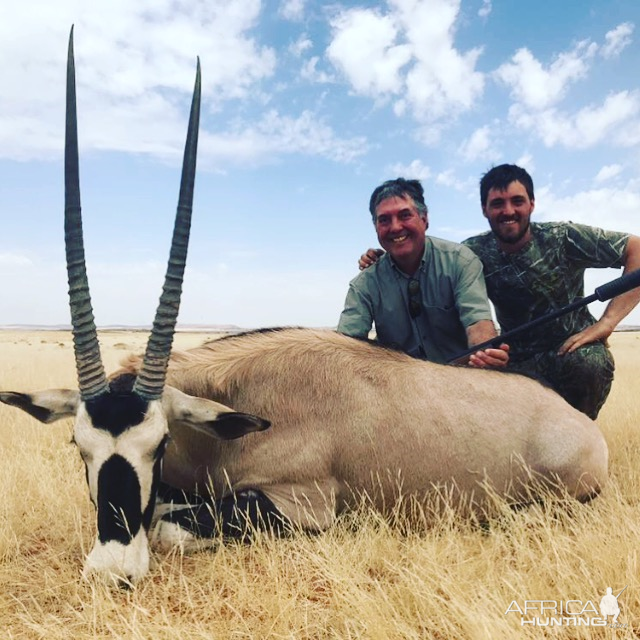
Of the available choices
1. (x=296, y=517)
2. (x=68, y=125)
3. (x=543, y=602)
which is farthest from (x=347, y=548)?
(x=68, y=125)

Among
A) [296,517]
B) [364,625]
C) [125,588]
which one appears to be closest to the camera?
[364,625]

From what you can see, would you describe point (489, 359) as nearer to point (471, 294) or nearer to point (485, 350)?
point (485, 350)

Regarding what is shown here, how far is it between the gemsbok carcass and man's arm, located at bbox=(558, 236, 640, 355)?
1.25m

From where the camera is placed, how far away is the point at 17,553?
3.74 m

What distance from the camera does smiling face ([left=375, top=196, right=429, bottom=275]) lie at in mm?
5766

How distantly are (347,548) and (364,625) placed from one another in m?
1.01

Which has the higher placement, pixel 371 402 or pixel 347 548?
pixel 371 402

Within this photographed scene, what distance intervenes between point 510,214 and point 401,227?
1229 millimetres

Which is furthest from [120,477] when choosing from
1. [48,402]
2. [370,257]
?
[370,257]

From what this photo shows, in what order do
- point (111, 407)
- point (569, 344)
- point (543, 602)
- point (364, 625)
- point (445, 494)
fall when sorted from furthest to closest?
point (569, 344), point (445, 494), point (111, 407), point (543, 602), point (364, 625)

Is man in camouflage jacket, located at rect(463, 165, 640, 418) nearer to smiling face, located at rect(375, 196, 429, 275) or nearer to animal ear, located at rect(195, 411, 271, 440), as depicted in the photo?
smiling face, located at rect(375, 196, 429, 275)

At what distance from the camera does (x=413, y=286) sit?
5.97 metres

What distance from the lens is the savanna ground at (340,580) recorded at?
2744 millimetres

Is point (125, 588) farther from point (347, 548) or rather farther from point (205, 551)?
point (347, 548)
